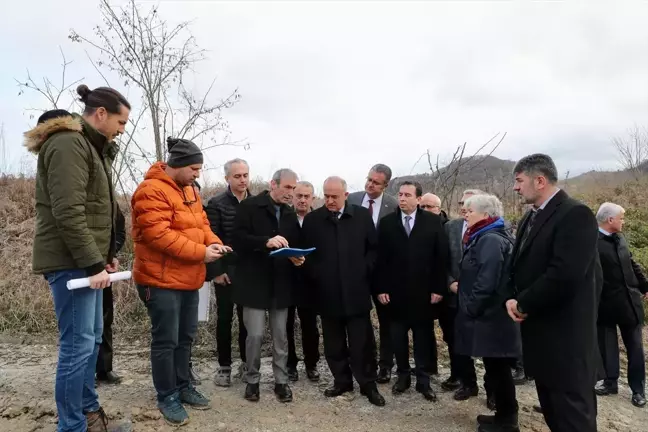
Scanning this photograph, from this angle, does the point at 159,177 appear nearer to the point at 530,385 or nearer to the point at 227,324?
the point at 227,324

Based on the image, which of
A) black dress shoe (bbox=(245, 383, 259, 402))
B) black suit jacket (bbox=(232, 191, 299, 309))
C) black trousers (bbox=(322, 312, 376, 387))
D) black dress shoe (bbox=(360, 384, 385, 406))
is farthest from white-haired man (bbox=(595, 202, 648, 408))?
black dress shoe (bbox=(245, 383, 259, 402))

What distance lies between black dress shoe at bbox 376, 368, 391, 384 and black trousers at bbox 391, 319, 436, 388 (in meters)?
0.27

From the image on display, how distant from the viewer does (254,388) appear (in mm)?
4254

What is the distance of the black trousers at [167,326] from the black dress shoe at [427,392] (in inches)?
86.2

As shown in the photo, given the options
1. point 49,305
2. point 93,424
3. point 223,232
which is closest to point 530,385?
point 223,232

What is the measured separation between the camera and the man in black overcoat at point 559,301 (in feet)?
9.56

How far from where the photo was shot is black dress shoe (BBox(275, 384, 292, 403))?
4.27 metres

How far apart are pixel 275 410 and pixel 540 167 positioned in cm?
289

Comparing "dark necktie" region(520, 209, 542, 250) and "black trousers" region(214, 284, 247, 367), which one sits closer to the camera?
"dark necktie" region(520, 209, 542, 250)

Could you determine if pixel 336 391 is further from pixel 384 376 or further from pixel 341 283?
pixel 341 283

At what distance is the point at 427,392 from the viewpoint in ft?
14.5

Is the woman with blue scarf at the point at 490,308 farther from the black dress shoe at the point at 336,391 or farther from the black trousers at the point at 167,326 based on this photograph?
the black trousers at the point at 167,326

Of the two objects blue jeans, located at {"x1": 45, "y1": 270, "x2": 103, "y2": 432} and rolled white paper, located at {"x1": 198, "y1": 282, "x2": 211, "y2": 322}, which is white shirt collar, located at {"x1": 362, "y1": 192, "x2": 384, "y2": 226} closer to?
rolled white paper, located at {"x1": 198, "y1": 282, "x2": 211, "y2": 322}

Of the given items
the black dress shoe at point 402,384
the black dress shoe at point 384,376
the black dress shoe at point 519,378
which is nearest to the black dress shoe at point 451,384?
the black dress shoe at point 402,384
